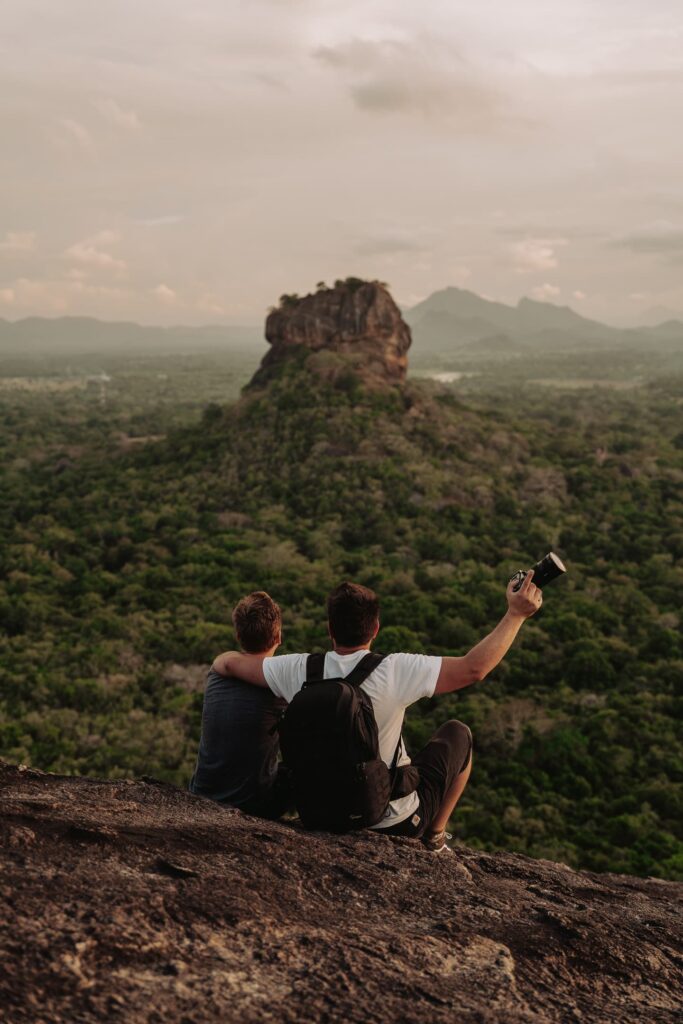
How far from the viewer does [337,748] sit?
4.29 m

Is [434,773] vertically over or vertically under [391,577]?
over

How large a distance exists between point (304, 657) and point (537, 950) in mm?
1931

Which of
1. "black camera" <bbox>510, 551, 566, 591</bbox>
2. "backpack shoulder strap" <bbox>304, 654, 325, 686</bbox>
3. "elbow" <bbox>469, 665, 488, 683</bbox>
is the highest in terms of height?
"black camera" <bbox>510, 551, 566, 591</bbox>

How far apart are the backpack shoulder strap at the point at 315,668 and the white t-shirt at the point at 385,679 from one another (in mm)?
29

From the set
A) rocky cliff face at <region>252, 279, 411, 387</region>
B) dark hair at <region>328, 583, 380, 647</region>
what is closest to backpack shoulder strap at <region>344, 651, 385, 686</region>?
dark hair at <region>328, 583, 380, 647</region>

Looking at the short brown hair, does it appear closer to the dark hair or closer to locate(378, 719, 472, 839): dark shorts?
the dark hair

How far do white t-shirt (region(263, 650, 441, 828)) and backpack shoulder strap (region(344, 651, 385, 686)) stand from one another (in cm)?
2

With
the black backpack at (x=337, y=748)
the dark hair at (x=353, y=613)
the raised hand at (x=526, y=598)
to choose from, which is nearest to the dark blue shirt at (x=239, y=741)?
the black backpack at (x=337, y=748)

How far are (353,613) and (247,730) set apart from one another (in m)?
1.14

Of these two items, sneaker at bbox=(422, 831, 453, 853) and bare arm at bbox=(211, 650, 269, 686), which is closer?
bare arm at bbox=(211, 650, 269, 686)

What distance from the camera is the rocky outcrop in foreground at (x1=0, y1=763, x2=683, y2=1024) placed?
9.10 ft

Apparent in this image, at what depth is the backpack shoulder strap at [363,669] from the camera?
434 centimetres

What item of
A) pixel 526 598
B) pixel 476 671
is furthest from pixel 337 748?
pixel 526 598

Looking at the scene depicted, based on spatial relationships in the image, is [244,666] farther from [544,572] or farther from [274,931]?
[544,572]
